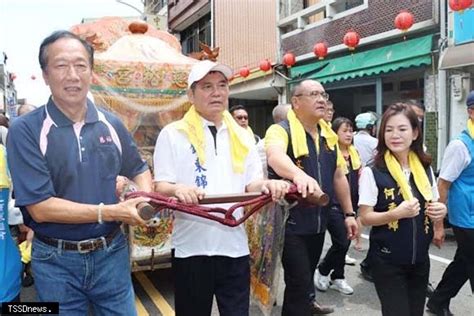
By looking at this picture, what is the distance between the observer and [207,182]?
2.60 metres

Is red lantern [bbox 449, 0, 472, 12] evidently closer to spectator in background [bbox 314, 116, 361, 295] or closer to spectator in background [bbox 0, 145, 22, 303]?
spectator in background [bbox 314, 116, 361, 295]

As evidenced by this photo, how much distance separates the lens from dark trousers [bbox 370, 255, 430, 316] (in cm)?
281

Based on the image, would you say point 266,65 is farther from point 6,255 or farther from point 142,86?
point 6,255

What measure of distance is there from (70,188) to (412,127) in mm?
2013

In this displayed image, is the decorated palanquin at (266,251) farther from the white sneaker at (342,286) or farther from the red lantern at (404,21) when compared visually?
the red lantern at (404,21)

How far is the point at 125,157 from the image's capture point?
92.7 inches

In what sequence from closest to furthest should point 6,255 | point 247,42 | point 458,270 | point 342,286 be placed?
point 6,255
point 458,270
point 342,286
point 247,42

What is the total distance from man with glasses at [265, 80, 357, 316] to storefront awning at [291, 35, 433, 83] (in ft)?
21.8

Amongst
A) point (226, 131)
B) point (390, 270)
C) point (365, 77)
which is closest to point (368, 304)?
point (390, 270)

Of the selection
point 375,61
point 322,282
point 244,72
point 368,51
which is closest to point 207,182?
point 322,282

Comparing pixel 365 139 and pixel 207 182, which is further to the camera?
pixel 365 139

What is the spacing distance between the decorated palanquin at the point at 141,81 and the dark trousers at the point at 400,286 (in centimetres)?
240

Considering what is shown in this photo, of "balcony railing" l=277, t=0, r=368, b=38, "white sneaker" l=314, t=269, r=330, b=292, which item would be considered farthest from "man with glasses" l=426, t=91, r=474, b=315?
"balcony railing" l=277, t=0, r=368, b=38

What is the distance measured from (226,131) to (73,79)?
0.93 metres
